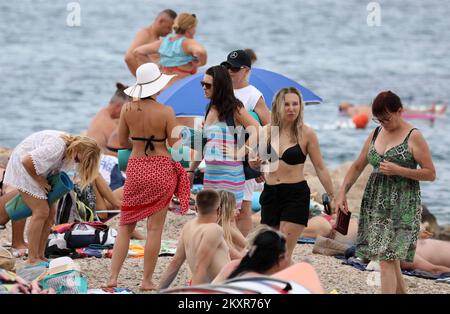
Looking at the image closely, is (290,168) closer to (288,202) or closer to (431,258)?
(288,202)

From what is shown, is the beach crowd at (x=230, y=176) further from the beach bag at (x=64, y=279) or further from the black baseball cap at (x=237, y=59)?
the beach bag at (x=64, y=279)

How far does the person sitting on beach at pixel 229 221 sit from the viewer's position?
8523mm

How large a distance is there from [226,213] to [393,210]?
1.17m

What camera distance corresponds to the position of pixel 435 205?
18.8 metres

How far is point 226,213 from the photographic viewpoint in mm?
8562

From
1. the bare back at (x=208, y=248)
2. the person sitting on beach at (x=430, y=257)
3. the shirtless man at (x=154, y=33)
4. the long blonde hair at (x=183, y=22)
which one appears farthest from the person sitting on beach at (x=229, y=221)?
the shirtless man at (x=154, y=33)

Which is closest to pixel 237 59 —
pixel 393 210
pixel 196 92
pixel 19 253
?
pixel 196 92

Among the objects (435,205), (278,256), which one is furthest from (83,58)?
(278,256)

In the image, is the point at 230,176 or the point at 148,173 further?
the point at 230,176

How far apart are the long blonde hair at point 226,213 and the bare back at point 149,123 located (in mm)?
532

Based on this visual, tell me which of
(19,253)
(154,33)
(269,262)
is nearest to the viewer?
(269,262)

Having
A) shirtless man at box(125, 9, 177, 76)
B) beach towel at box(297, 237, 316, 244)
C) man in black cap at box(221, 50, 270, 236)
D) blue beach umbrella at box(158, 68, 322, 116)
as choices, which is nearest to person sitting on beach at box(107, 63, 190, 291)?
man in black cap at box(221, 50, 270, 236)

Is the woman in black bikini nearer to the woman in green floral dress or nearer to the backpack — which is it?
the woman in green floral dress

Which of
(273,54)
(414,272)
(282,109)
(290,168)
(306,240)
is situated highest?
(273,54)
